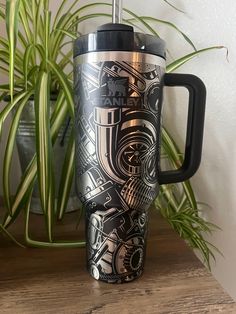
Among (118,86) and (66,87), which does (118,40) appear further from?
(66,87)

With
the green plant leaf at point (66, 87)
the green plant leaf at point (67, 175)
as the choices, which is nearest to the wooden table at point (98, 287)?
the green plant leaf at point (67, 175)

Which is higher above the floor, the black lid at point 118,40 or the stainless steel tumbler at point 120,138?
the black lid at point 118,40

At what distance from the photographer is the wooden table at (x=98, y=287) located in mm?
402

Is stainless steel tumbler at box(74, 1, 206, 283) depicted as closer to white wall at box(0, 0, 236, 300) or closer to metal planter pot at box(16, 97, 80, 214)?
metal planter pot at box(16, 97, 80, 214)

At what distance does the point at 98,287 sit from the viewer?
447 millimetres

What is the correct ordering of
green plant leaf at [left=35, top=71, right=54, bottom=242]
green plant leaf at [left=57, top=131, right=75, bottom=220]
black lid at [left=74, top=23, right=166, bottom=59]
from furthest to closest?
green plant leaf at [left=57, top=131, right=75, bottom=220]
green plant leaf at [left=35, top=71, right=54, bottom=242]
black lid at [left=74, top=23, right=166, bottom=59]

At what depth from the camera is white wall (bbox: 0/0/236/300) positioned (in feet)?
2.60

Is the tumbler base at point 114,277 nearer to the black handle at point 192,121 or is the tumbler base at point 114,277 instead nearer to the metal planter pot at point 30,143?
the black handle at point 192,121

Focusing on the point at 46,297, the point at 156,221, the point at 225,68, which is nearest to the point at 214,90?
the point at 225,68

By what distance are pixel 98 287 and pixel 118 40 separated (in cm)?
33

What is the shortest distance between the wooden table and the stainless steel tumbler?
29mm

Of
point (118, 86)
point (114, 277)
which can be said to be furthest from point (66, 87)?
point (114, 277)

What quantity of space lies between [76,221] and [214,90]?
47 cm

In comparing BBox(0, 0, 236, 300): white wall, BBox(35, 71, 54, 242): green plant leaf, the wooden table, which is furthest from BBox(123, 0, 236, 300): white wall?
BBox(35, 71, 54, 242): green plant leaf
